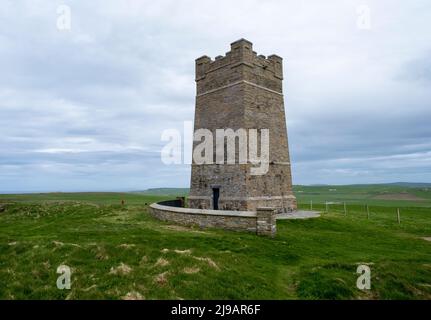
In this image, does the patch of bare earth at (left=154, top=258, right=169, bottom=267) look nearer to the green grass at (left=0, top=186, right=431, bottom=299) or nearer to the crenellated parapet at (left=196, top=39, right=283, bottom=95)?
the green grass at (left=0, top=186, right=431, bottom=299)

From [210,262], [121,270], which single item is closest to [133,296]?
[121,270]

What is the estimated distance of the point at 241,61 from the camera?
23.0 meters

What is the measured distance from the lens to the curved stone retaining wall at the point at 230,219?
50.8ft

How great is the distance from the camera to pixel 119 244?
42.5 ft

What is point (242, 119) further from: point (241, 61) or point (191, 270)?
point (191, 270)

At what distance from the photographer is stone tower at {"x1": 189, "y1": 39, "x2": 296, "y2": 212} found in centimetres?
2252

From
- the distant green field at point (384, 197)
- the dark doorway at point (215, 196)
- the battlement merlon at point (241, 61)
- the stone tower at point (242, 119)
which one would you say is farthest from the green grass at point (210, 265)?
the distant green field at point (384, 197)

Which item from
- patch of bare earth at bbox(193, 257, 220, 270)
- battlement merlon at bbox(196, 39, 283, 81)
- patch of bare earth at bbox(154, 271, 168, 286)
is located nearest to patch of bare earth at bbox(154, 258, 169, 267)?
patch of bare earth at bbox(154, 271, 168, 286)

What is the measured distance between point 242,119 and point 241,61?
4811 millimetres

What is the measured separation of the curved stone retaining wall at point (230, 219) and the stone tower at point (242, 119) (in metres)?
4.47

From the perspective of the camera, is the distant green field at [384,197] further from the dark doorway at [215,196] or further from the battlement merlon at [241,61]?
the dark doorway at [215,196]
